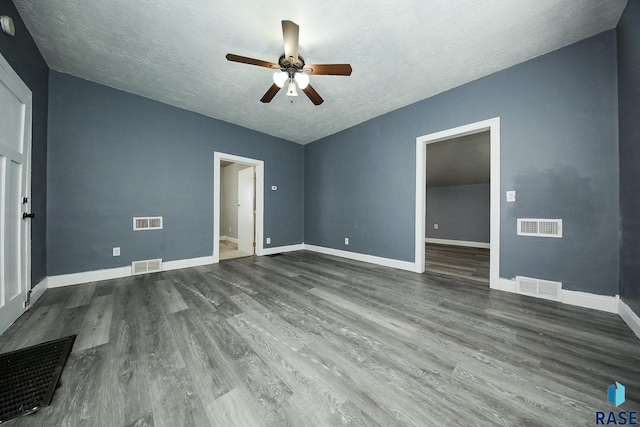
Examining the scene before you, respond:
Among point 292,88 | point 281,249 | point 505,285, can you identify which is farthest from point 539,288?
point 281,249

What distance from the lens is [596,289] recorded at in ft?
6.81

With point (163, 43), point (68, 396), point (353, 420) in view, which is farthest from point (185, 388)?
point (163, 43)

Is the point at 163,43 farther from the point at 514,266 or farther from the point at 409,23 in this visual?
the point at 514,266

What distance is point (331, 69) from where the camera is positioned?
2088 mm

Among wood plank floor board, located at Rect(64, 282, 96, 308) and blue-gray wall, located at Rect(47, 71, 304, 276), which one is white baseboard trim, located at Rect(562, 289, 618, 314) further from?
wood plank floor board, located at Rect(64, 282, 96, 308)

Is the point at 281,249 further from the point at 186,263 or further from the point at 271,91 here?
the point at 271,91

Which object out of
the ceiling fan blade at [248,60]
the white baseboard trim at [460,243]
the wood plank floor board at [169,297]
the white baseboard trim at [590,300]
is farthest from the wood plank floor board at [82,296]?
the white baseboard trim at [460,243]

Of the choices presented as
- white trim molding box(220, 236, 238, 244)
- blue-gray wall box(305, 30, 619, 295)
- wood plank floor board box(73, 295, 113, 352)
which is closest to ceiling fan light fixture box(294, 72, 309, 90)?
blue-gray wall box(305, 30, 619, 295)

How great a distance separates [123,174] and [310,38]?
325cm

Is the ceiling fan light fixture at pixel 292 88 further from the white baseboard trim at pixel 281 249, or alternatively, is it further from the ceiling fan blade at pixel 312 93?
the white baseboard trim at pixel 281 249

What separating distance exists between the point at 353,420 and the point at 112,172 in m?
4.11

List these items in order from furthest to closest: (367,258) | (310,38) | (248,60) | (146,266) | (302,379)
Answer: (367,258)
(146,266)
(310,38)
(248,60)
(302,379)

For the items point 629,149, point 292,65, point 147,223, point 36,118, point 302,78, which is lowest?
point 147,223

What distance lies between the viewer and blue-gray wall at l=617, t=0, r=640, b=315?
1.69m
